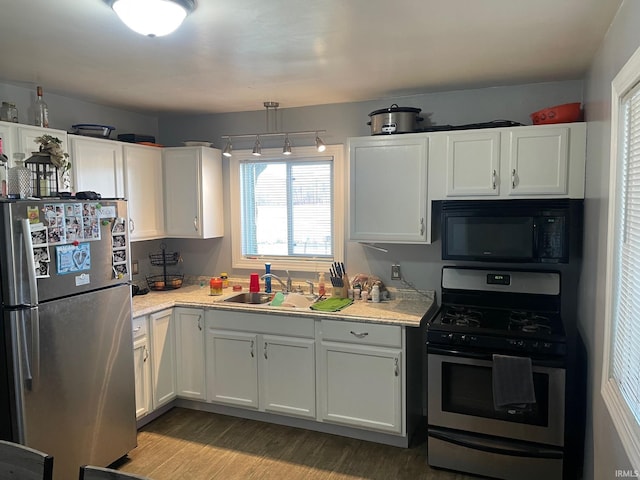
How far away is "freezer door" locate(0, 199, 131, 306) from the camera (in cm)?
228

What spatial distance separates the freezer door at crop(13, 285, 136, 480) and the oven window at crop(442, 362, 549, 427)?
197cm

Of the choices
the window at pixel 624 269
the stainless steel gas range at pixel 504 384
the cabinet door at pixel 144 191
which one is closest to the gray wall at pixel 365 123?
the cabinet door at pixel 144 191

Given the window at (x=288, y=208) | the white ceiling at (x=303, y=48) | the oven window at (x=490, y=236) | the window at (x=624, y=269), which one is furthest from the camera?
the window at (x=288, y=208)

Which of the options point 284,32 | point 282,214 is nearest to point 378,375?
point 282,214

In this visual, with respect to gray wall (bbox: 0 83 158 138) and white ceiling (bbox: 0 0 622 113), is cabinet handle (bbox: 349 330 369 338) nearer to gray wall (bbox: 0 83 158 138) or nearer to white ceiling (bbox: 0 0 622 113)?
white ceiling (bbox: 0 0 622 113)

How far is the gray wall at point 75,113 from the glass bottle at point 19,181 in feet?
2.60

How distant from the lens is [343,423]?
3.20 metres

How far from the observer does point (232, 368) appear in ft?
11.4

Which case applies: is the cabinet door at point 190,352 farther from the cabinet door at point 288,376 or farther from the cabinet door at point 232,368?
the cabinet door at point 288,376

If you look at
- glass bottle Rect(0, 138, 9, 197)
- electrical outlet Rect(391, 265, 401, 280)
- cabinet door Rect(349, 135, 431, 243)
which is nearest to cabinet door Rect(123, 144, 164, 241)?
glass bottle Rect(0, 138, 9, 197)

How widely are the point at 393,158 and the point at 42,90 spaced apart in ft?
7.85

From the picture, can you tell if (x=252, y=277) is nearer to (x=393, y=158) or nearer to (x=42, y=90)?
(x=393, y=158)

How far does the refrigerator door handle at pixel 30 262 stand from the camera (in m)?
2.29

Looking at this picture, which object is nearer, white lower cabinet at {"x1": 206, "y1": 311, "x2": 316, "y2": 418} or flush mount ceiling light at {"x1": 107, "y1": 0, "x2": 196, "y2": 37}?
flush mount ceiling light at {"x1": 107, "y1": 0, "x2": 196, "y2": 37}
